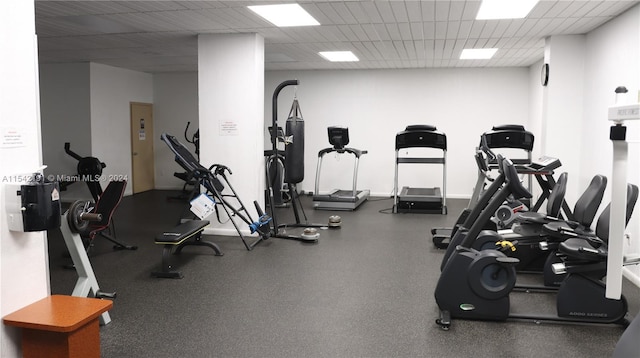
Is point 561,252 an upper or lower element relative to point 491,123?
lower

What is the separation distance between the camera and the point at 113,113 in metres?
10.4

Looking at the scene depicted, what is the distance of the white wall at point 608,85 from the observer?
4.99 metres

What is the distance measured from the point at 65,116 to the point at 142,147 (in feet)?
6.37

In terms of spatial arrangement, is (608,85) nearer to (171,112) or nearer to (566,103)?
(566,103)

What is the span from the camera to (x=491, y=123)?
10500 millimetres

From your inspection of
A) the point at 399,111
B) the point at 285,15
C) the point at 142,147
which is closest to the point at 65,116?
the point at 142,147

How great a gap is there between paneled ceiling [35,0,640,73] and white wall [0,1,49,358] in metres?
2.62

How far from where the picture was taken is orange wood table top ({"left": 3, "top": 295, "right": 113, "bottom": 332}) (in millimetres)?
2617

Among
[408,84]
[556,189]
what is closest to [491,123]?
[408,84]

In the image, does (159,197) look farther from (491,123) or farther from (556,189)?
(556,189)

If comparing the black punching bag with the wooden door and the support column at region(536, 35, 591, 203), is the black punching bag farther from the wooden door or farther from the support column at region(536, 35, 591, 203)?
the wooden door

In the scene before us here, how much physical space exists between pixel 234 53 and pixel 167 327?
4158mm

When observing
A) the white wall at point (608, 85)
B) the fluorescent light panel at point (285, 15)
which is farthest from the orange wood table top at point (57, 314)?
the white wall at point (608, 85)

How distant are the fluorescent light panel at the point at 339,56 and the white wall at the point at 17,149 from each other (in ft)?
20.1
